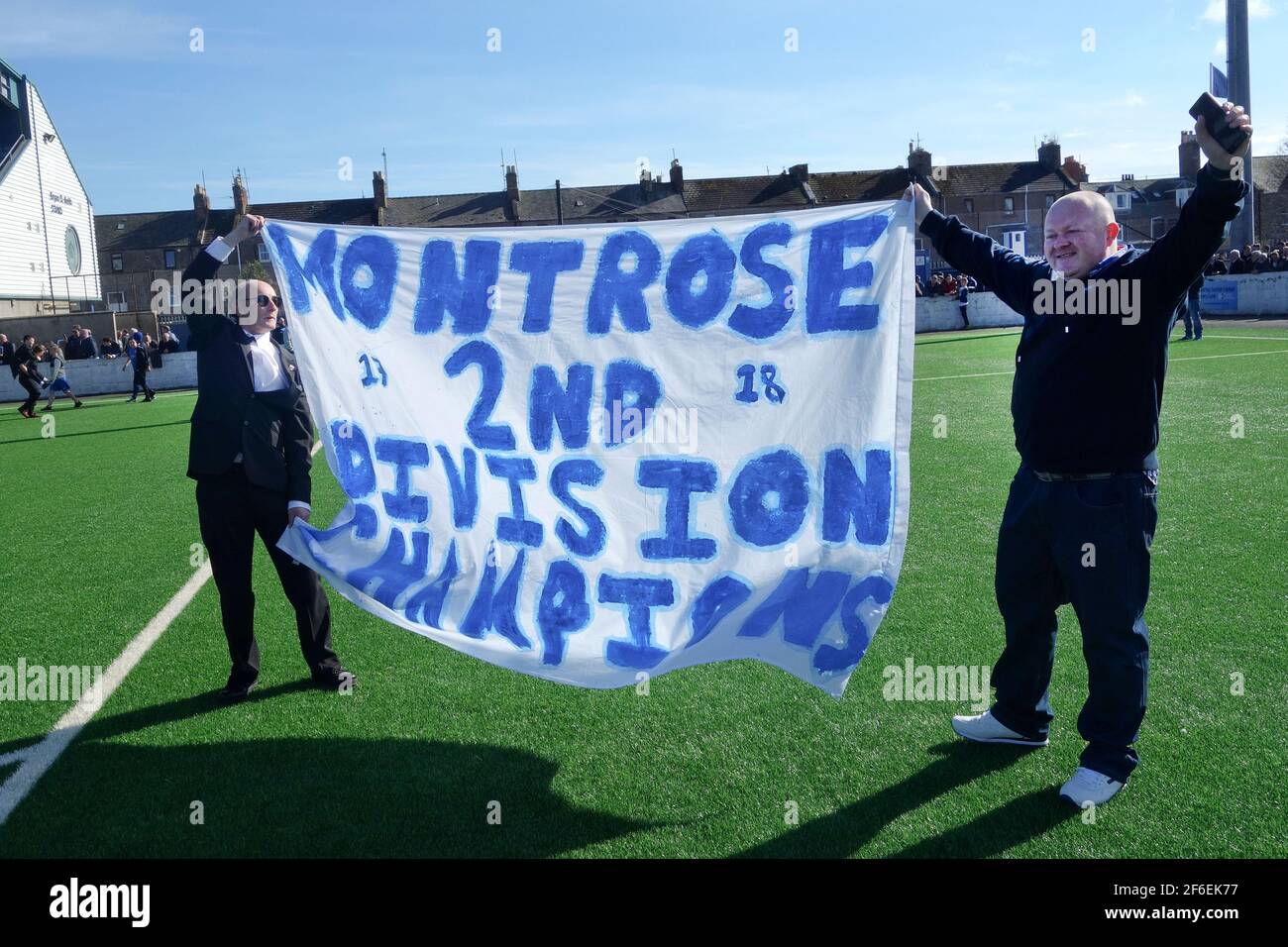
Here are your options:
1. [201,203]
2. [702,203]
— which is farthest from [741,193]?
[201,203]

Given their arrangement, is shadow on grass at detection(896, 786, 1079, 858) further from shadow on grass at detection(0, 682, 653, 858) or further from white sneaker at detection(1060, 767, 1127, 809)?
shadow on grass at detection(0, 682, 653, 858)

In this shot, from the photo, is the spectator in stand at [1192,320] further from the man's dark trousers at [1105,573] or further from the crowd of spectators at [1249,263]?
the man's dark trousers at [1105,573]

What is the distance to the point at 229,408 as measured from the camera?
545cm

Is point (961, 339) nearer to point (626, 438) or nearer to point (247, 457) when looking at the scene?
point (626, 438)

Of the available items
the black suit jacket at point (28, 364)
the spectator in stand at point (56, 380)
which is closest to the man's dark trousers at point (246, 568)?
the spectator in stand at point (56, 380)

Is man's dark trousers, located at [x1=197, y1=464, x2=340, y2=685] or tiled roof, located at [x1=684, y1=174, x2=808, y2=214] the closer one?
man's dark trousers, located at [x1=197, y1=464, x2=340, y2=685]

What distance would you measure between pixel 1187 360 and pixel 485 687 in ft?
61.9

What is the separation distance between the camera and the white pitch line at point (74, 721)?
15.2 feet

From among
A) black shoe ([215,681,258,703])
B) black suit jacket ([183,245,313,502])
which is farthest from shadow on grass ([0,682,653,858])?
black suit jacket ([183,245,313,502])

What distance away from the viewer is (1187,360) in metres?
20.2

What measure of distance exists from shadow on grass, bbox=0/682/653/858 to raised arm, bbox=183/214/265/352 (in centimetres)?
209

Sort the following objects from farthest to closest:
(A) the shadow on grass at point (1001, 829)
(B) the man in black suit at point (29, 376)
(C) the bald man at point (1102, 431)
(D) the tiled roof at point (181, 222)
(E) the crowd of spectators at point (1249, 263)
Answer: (D) the tiled roof at point (181, 222)
(E) the crowd of spectators at point (1249, 263)
(B) the man in black suit at point (29, 376)
(C) the bald man at point (1102, 431)
(A) the shadow on grass at point (1001, 829)

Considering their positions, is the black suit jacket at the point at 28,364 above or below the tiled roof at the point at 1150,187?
below

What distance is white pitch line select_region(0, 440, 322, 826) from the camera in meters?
4.64
